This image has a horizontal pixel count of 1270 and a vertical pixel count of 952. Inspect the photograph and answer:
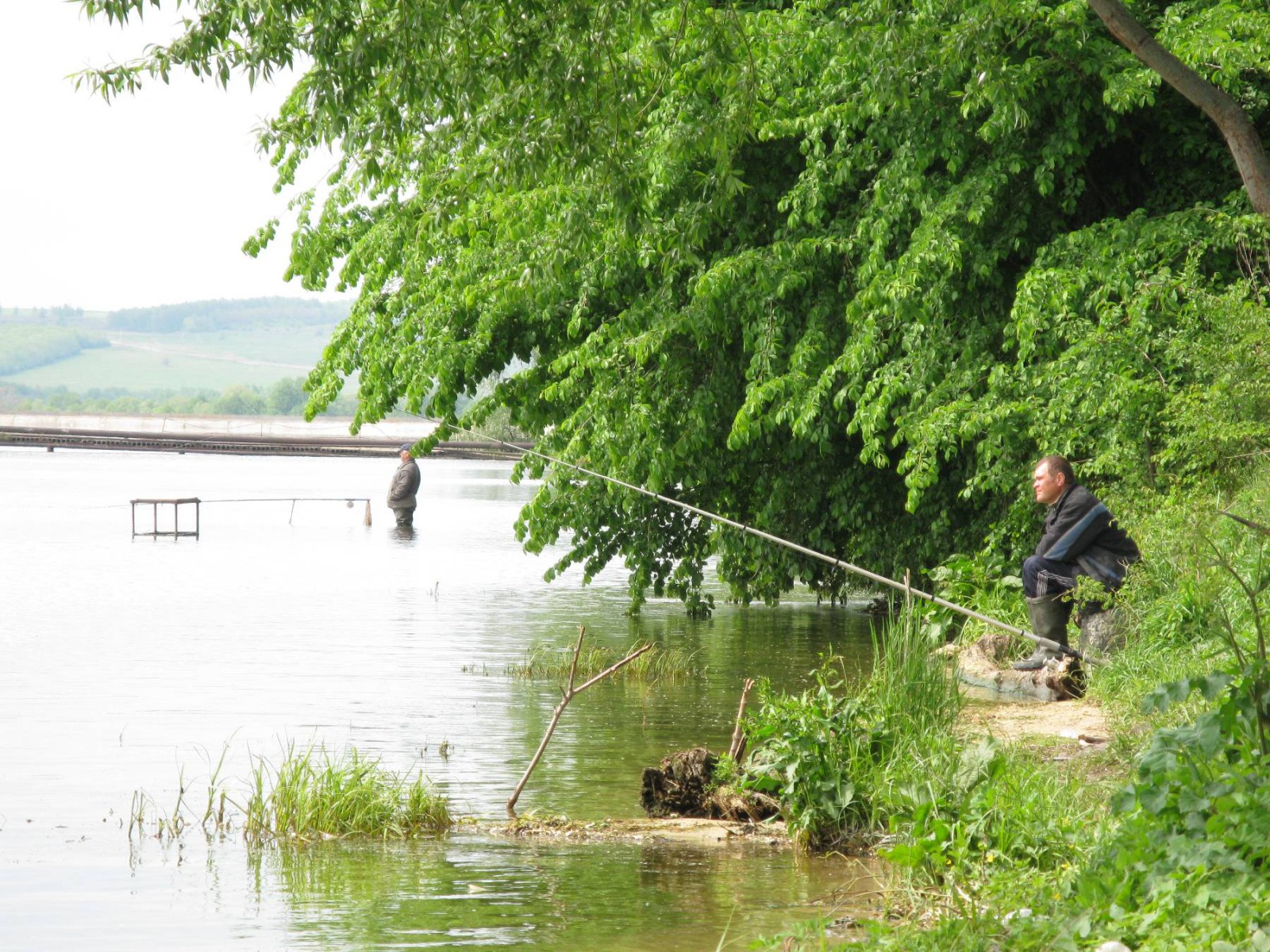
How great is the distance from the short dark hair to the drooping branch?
2.08 metres

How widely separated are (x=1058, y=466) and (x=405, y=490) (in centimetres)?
2371

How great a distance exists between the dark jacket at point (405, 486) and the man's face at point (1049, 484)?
2250 centimetres

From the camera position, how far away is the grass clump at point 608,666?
12.8 meters

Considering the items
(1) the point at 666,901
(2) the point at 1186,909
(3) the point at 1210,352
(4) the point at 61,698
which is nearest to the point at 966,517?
(3) the point at 1210,352

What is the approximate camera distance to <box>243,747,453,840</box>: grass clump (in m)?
7.12

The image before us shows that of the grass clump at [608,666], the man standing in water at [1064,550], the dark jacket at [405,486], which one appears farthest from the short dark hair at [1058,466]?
the dark jacket at [405,486]

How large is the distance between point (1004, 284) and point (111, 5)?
8773 millimetres

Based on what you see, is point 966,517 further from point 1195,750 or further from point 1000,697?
point 1195,750

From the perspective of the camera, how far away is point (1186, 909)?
4066 mm

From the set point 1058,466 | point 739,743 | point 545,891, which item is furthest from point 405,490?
point 545,891

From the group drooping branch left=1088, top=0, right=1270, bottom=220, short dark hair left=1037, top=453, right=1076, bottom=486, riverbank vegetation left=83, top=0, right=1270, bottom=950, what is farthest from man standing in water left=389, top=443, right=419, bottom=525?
drooping branch left=1088, top=0, right=1270, bottom=220

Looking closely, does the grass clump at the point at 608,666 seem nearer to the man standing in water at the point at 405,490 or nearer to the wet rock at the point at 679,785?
the wet rock at the point at 679,785

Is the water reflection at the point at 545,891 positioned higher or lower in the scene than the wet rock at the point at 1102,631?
lower

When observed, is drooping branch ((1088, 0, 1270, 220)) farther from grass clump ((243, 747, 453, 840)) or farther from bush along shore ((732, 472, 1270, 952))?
grass clump ((243, 747, 453, 840))
